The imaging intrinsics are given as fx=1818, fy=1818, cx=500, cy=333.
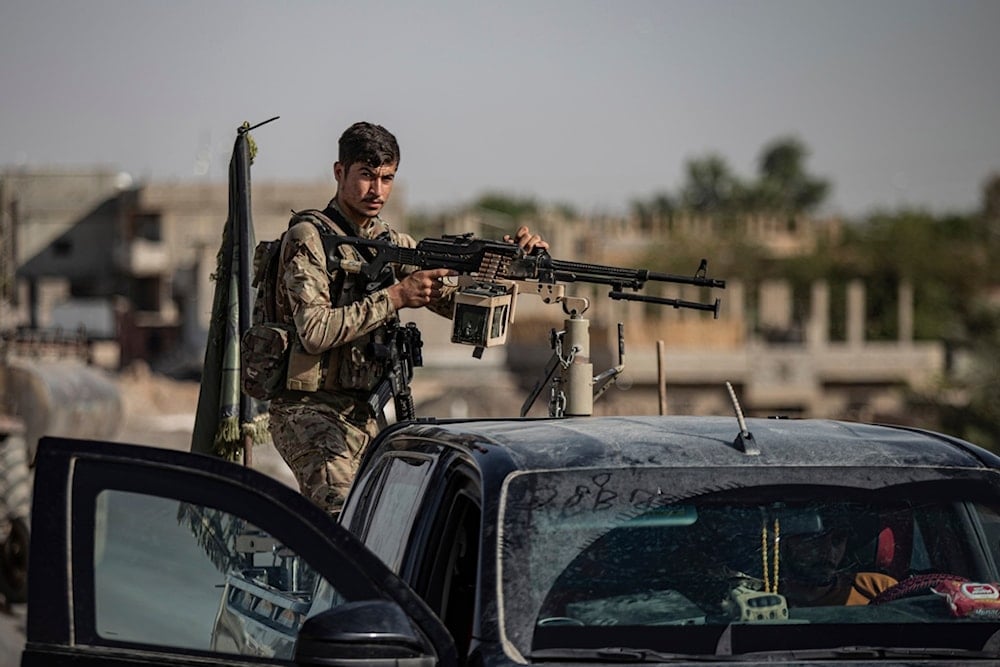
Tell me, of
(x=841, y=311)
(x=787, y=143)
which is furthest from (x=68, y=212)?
(x=787, y=143)

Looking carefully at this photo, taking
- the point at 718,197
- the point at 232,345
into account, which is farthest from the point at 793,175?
the point at 232,345

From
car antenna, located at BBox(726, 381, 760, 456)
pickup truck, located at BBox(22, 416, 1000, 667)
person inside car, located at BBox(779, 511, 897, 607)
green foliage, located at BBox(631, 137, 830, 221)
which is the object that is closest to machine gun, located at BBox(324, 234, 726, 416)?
pickup truck, located at BBox(22, 416, 1000, 667)

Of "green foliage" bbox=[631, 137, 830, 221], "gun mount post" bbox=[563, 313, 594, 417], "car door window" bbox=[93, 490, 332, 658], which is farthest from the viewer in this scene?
"green foliage" bbox=[631, 137, 830, 221]

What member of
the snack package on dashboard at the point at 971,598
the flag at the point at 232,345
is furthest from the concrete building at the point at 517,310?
the snack package on dashboard at the point at 971,598

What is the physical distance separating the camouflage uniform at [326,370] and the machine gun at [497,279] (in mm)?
100

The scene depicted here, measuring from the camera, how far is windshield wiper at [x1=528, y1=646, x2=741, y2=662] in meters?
3.60

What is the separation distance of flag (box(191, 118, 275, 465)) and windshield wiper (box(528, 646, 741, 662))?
3.44 metres

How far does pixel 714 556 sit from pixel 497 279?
8.08ft

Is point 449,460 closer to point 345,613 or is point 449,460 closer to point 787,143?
point 345,613

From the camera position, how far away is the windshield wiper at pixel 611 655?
3.60 metres

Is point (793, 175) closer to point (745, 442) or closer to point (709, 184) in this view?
point (709, 184)

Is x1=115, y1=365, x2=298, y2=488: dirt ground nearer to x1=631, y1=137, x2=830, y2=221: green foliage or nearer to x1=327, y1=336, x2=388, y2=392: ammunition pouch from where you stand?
x1=327, y1=336, x2=388, y2=392: ammunition pouch

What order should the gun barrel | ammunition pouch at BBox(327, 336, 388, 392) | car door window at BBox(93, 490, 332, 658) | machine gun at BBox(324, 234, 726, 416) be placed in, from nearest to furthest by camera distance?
car door window at BBox(93, 490, 332, 658) < machine gun at BBox(324, 234, 726, 416) < the gun barrel < ammunition pouch at BBox(327, 336, 388, 392)

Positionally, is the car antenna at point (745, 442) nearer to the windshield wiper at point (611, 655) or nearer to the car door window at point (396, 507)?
the windshield wiper at point (611, 655)
